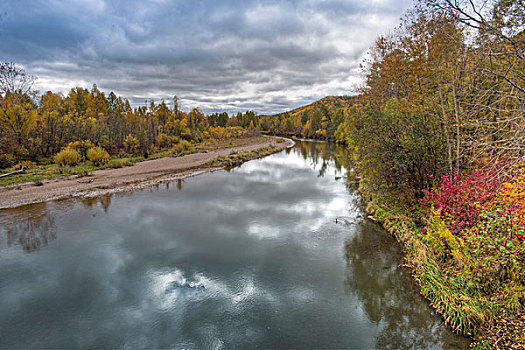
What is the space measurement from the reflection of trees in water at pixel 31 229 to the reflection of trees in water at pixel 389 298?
1262 centimetres

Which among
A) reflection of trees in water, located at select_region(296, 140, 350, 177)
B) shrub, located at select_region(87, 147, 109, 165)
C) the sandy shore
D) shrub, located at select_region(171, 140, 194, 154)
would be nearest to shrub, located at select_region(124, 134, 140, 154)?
shrub, located at select_region(171, 140, 194, 154)

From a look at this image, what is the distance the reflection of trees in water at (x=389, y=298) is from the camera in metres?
5.81

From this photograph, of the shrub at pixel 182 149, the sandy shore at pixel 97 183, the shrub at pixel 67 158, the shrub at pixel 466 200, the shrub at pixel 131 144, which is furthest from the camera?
the shrub at pixel 182 149

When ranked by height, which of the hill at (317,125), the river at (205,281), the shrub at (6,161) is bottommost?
the river at (205,281)

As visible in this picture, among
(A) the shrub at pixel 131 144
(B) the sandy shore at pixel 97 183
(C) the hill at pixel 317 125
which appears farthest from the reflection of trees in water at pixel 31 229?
(C) the hill at pixel 317 125

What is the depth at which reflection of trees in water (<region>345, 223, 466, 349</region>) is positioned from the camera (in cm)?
581

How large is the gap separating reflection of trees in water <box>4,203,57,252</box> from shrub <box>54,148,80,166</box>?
1162 centimetres

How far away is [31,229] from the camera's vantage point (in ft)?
38.6

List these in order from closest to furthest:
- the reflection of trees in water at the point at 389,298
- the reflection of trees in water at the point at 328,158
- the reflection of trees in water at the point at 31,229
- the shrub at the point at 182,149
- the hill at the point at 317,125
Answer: the reflection of trees in water at the point at 389,298, the reflection of trees in water at the point at 31,229, the reflection of trees in water at the point at 328,158, the shrub at the point at 182,149, the hill at the point at 317,125

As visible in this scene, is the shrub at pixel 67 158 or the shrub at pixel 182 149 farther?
the shrub at pixel 182 149

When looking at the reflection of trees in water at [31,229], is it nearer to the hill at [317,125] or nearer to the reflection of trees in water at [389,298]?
the reflection of trees in water at [389,298]

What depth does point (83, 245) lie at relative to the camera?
34.0ft

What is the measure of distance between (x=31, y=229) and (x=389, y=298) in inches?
604

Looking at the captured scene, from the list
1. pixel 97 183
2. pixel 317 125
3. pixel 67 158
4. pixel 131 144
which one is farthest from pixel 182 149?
pixel 317 125
